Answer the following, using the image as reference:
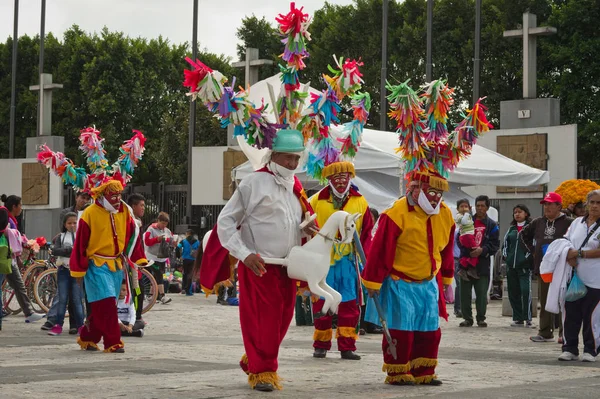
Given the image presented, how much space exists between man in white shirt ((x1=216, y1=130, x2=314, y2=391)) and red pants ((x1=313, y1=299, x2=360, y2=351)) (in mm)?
2580

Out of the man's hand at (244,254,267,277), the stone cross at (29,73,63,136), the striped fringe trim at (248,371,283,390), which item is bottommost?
the striped fringe trim at (248,371,283,390)

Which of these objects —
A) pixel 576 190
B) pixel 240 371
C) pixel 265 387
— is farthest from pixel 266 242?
pixel 576 190

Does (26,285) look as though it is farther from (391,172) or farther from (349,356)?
(349,356)

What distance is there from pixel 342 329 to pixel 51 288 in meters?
7.42

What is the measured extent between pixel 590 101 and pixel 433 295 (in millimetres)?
29451

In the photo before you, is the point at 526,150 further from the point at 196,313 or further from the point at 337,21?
the point at 337,21

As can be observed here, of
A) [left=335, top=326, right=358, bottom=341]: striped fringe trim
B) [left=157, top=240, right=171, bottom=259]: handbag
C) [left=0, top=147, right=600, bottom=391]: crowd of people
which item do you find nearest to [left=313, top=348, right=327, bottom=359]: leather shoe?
[left=0, top=147, right=600, bottom=391]: crowd of people

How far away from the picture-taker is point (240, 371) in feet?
31.6

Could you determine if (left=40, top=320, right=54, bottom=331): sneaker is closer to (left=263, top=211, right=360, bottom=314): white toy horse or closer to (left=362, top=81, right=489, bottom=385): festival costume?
(left=362, top=81, right=489, bottom=385): festival costume

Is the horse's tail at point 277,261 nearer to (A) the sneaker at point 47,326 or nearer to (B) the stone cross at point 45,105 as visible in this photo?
(A) the sneaker at point 47,326

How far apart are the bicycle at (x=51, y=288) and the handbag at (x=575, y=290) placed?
24.8 feet

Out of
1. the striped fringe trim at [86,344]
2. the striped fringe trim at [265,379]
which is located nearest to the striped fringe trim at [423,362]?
the striped fringe trim at [265,379]

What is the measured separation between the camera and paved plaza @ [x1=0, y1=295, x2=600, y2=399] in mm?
8234

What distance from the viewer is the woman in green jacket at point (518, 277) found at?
15.5 m
